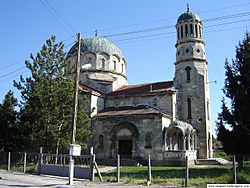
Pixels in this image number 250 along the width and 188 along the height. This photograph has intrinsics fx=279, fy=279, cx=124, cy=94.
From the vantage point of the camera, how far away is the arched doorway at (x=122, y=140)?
99.5ft

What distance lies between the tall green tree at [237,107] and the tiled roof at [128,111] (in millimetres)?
9948

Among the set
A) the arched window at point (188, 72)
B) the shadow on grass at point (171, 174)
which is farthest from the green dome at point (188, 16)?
the shadow on grass at point (171, 174)

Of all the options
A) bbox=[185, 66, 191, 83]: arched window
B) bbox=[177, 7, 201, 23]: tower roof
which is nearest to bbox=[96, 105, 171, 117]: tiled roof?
bbox=[185, 66, 191, 83]: arched window

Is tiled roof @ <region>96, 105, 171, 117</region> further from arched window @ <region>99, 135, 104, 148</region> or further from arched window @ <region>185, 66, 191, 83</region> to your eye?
arched window @ <region>185, 66, 191, 83</region>

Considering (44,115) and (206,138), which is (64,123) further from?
(206,138)

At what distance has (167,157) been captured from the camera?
2825cm

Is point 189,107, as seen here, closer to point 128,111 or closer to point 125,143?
point 128,111

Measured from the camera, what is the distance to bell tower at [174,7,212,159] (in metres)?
33.2

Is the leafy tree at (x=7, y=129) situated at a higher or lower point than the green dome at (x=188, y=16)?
lower

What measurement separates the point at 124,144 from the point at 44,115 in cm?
1081

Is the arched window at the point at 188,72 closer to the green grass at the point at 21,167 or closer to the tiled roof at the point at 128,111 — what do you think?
the tiled roof at the point at 128,111

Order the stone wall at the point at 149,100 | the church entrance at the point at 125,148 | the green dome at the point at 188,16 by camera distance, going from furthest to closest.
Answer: the green dome at the point at 188,16
the stone wall at the point at 149,100
the church entrance at the point at 125,148

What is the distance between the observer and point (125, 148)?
3094 centimetres

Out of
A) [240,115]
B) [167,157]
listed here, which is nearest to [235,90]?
[240,115]
